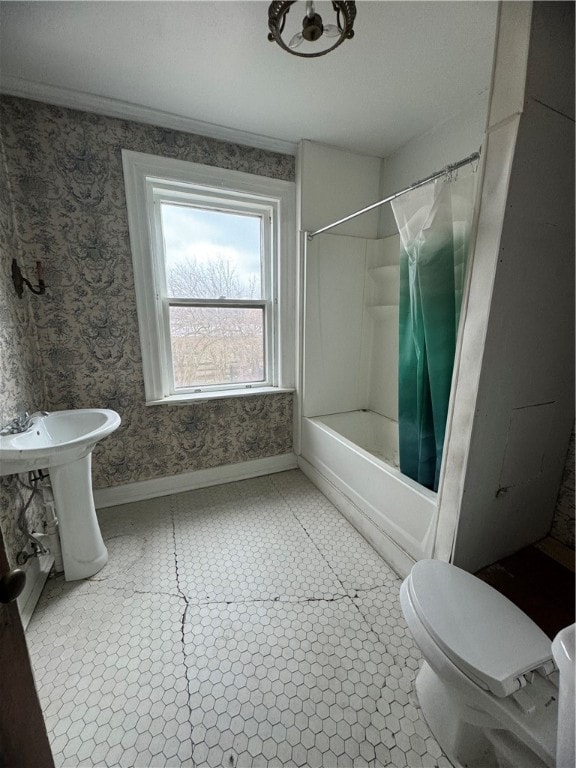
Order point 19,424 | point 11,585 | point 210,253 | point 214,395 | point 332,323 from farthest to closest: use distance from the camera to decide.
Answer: point 332,323, point 214,395, point 210,253, point 19,424, point 11,585

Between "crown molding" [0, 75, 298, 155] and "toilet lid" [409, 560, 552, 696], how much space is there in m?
2.46

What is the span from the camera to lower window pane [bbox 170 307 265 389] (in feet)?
6.85

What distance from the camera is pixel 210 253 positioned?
6.73 feet

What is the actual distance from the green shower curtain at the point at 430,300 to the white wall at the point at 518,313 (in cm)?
25

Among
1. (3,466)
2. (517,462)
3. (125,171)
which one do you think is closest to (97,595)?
(3,466)

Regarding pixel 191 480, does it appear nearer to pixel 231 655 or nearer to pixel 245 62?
pixel 231 655

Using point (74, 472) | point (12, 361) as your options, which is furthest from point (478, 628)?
point (12, 361)

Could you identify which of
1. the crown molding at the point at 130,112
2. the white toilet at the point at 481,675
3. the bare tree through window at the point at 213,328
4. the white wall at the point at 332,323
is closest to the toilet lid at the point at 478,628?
the white toilet at the point at 481,675

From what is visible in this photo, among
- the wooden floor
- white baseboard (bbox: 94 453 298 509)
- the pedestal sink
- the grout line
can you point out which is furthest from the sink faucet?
the wooden floor

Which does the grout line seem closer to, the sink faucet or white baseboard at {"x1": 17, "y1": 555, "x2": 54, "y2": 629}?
white baseboard at {"x1": 17, "y1": 555, "x2": 54, "y2": 629}

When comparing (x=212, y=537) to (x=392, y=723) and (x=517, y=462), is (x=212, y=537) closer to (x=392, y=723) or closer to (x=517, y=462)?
(x=392, y=723)

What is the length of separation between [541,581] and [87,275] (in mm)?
2760

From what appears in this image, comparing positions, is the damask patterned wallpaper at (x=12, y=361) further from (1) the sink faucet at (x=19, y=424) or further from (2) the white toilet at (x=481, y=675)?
(2) the white toilet at (x=481, y=675)

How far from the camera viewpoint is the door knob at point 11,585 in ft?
1.64
